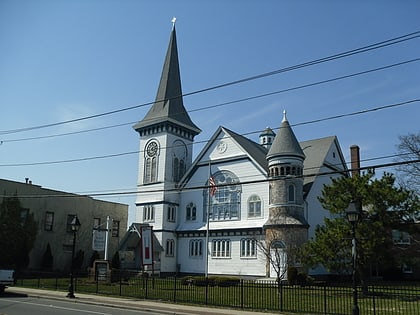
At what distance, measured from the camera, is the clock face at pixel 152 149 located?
54719mm

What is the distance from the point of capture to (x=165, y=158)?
175 ft

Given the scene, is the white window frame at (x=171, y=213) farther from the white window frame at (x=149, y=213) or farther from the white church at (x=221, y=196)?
the white window frame at (x=149, y=213)

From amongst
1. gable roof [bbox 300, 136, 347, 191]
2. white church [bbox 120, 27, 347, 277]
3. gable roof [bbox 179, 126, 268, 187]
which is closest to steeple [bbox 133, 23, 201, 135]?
white church [bbox 120, 27, 347, 277]

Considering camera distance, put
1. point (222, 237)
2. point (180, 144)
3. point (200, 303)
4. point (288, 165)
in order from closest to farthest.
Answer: point (200, 303), point (288, 165), point (222, 237), point (180, 144)

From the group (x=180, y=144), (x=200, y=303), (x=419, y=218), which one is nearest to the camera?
(x=200, y=303)

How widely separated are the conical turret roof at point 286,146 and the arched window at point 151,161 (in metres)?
16.1

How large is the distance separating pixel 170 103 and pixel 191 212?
13691 mm

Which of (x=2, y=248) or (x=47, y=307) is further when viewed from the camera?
(x=2, y=248)

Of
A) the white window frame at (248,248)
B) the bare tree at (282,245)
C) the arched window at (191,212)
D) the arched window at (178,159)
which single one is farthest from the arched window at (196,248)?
the bare tree at (282,245)

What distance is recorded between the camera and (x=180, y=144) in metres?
55.3

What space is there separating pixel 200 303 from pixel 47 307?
22.8ft

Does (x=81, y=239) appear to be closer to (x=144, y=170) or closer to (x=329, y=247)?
(x=144, y=170)

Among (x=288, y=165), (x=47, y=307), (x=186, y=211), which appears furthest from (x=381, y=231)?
(x=186, y=211)

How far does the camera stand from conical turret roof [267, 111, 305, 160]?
4275 centimetres
